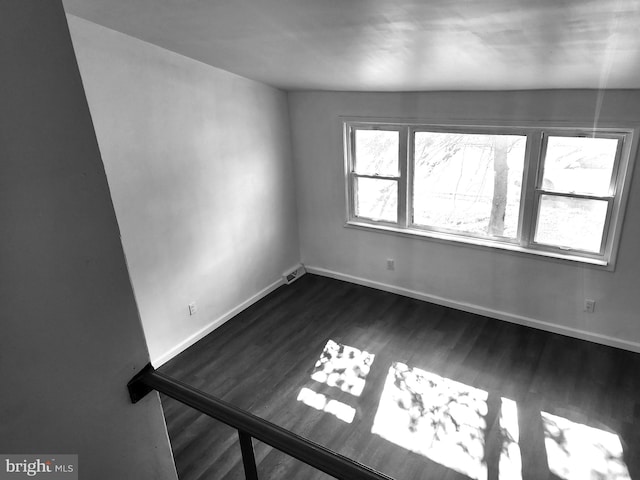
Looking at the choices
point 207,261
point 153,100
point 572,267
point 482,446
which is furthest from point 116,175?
point 572,267

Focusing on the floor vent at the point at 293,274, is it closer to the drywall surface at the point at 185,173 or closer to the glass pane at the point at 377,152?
the drywall surface at the point at 185,173

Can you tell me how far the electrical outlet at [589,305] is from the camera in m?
3.78

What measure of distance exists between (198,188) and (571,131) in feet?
10.5

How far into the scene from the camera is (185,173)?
3758 mm

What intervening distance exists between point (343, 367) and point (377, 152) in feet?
7.39

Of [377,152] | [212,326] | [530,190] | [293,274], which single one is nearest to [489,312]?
[530,190]

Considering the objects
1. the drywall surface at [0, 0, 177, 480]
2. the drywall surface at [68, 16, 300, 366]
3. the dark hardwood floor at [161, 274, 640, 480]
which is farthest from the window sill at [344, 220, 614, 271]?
the drywall surface at [0, 0, 177, 480]

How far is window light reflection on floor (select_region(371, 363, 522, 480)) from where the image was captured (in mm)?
2773

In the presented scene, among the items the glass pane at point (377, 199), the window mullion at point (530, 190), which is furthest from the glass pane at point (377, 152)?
the window mullion at point (530, 190)

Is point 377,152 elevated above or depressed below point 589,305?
above

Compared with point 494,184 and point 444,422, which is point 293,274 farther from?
point 444,422

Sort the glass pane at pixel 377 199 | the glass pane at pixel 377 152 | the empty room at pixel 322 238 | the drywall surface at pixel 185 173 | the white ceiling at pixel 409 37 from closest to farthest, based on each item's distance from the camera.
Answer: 1. the empty room at pixel 322 238
2. the white ceiling at pixel 409 37
3. the drywall surface at pixel 185 173
4. the glass pane at pixel 377 152
5. the glass pane at pixel 377 199

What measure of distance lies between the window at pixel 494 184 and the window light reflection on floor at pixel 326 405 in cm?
201

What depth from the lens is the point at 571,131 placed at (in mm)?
3504
